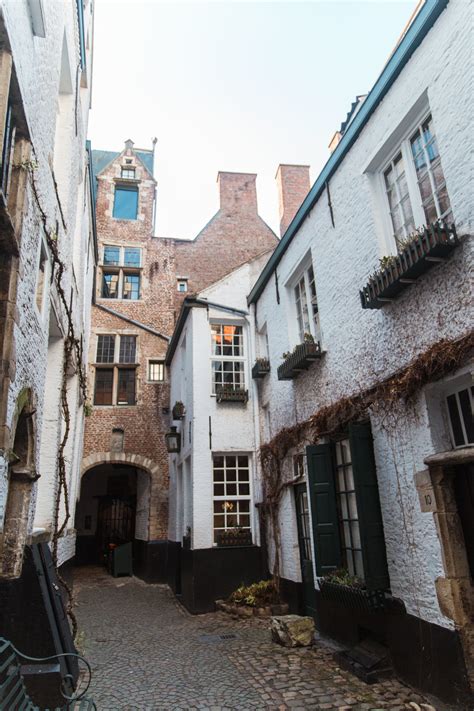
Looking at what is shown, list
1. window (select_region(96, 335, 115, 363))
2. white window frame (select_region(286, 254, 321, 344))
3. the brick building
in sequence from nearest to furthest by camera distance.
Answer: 1. white window frame (select_region(286, 254, 321, 344))
2. the brick building
3. window (select_region(96, 335, 115, 363))

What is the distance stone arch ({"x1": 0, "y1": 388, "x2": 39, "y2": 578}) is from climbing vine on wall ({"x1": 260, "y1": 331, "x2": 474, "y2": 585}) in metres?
3.46

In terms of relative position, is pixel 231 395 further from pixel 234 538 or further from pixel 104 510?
pixel 104 510

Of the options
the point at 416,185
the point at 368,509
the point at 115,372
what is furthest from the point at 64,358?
the point at 115,372

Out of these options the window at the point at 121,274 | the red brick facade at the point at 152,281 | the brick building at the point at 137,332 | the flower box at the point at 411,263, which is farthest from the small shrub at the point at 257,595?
the window at the point at 121,274

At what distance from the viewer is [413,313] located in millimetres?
4637

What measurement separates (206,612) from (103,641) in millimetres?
2224

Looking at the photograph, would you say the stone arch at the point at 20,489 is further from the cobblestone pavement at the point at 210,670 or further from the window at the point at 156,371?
the window at the point at 156,371

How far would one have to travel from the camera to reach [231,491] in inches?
382

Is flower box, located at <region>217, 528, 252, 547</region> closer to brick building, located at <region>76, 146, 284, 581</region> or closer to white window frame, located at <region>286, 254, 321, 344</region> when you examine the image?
white window frame, located at <region>286, 254, 321, 344</region>

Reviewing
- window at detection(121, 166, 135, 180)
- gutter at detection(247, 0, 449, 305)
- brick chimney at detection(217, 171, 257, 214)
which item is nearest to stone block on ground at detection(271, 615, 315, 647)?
gutter at detection(247, 0, 449, 305)

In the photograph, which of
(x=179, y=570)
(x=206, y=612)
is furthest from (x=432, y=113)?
(x=179, y=570)

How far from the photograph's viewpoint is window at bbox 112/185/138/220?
17.2m

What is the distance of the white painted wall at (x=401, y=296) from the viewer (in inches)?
161

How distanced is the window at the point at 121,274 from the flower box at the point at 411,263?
473 inches
